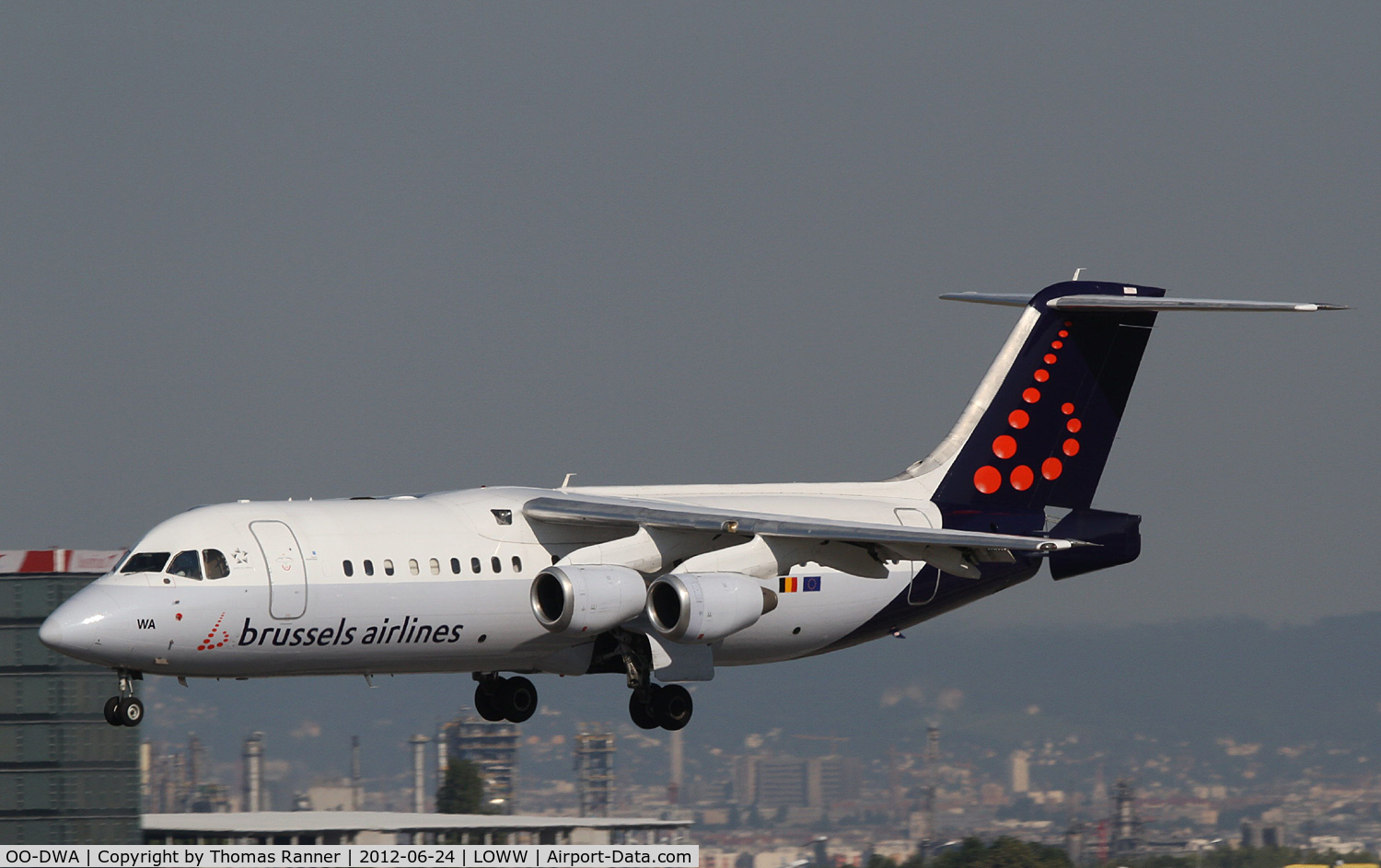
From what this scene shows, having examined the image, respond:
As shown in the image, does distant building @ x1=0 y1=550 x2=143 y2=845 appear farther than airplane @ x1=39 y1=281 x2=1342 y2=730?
Yes

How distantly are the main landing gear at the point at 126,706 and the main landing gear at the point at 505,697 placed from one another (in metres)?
4.64

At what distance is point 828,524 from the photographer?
21359 mm

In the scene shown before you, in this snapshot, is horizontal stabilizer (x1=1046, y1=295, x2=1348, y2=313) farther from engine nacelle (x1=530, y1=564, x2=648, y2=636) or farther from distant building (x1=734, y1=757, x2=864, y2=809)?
distant building (x1=734, y1=757, x2=864, y2=809)

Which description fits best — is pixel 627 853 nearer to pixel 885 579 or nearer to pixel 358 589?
pixel 885 579

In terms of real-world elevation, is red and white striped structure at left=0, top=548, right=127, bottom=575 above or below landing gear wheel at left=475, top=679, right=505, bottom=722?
above

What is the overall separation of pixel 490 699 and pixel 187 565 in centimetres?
499

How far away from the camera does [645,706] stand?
881 inches

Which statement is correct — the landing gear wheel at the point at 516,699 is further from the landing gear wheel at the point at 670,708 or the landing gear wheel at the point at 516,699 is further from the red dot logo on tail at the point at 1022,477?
the red dot logo on tail at the point at 1022,477

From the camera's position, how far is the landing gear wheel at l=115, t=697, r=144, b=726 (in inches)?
760

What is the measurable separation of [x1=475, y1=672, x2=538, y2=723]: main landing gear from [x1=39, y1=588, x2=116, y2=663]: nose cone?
5351 millimetres
